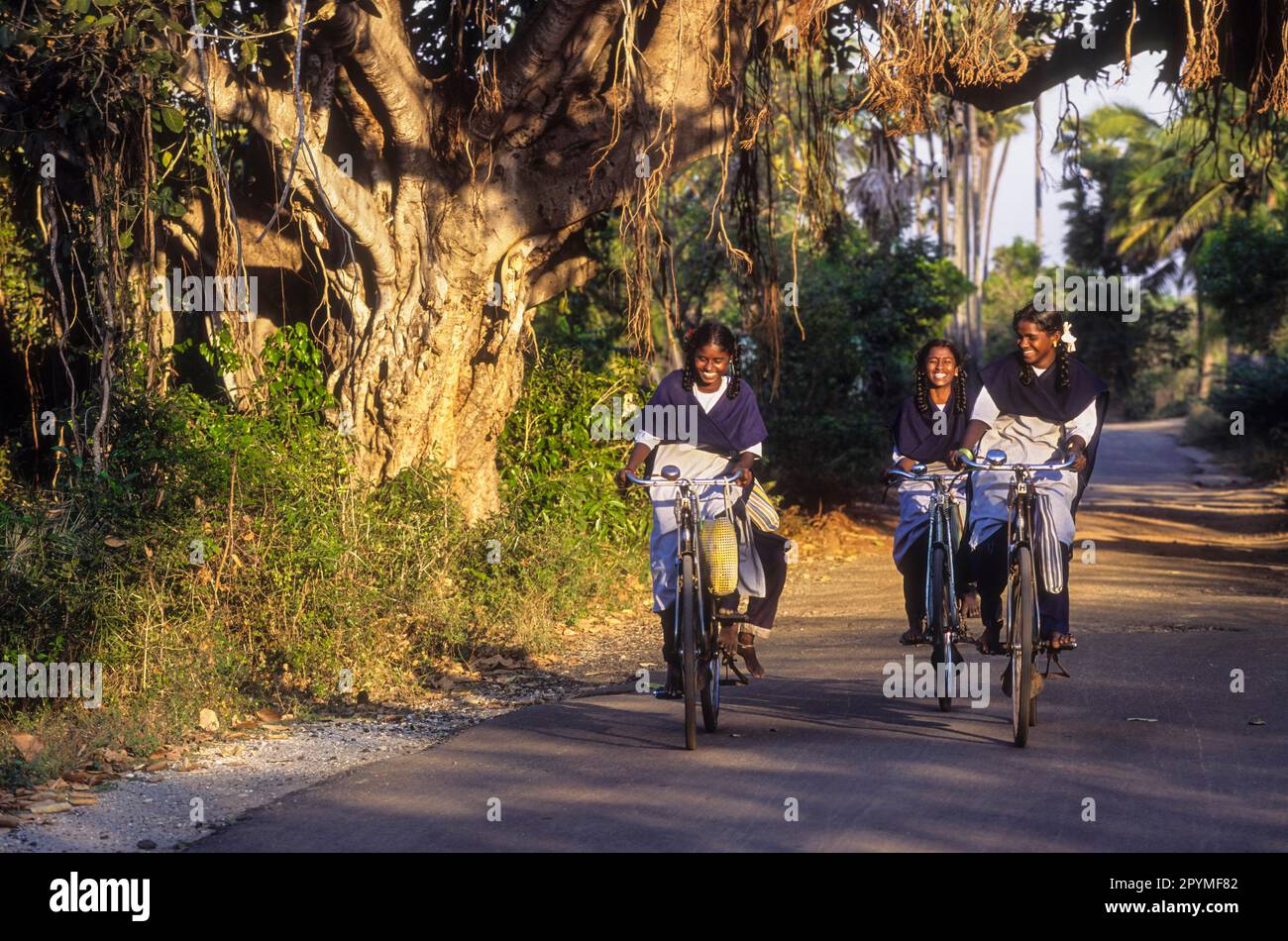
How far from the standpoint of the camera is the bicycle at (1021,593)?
22.9 feet

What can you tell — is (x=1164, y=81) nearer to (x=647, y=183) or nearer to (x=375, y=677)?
(x=647, y=183)

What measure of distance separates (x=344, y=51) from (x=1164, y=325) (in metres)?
48.3

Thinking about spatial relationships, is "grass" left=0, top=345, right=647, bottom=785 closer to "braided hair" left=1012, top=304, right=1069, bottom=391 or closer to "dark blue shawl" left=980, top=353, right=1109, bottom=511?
"dark blue shawl" left=980, top=353, right=1109, bottom=511

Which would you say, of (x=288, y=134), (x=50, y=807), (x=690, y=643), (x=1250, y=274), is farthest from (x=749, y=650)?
(x=1250, y=274)

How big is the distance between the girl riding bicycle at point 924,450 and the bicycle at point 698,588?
3.60 feet

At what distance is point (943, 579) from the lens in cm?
791

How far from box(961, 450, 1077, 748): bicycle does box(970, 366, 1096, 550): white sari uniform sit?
→ 92 millimetres

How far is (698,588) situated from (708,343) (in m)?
1.33

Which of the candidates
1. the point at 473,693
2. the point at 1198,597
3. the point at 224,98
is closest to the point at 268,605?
the point at 473,693

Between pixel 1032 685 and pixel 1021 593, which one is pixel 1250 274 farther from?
pixel 1032 685

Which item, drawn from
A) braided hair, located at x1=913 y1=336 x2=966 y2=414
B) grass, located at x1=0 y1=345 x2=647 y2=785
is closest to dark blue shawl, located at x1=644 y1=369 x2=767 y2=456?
braided hair, located at x1=913 y1=336 x2=966 y2=414

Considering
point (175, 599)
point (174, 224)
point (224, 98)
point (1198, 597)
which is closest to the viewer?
point (175, 599)

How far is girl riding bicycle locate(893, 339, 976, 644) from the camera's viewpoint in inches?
319

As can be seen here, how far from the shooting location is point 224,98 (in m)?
9.80
